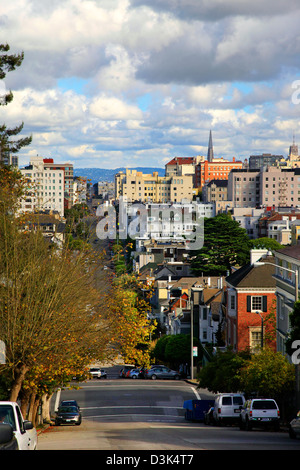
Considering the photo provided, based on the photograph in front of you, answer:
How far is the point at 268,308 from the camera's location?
55.0 metres

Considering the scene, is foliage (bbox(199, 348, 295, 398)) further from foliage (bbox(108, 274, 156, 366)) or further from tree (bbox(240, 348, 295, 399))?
foliage (bbox(108, 274, 156, 366))

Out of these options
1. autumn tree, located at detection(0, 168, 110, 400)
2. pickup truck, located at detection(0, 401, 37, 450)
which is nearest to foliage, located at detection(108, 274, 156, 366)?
autumn tree, located at detection(0, 168, 110, 400)

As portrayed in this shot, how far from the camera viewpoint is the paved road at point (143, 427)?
74.4ft

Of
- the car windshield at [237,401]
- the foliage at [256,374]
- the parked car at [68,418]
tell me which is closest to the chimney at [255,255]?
the foliage at [256,374]

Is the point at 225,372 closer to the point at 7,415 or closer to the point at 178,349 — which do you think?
the point at 7,415

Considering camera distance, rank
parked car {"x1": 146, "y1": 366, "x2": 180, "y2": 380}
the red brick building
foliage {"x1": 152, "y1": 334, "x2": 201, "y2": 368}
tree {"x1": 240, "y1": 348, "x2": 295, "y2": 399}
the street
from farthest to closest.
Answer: foliage {"x1": 152, "y1": 334, "x2": 201, "y2": 368} < parked car {"x1": 146, "y1": 366, "x2": 180, "y2": 380} < the red brick building < tree {"x1": 240, "y1": 348, "x2": 295, "y2": 399} < the street

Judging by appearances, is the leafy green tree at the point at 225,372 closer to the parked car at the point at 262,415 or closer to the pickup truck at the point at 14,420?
the parked car at the point at 262,415

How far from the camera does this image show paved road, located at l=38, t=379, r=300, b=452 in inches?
893

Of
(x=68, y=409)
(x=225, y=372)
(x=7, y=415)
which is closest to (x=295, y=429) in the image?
(x=7, y=415)

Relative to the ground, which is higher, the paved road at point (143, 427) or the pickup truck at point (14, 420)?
the pickup truck at point (14, 420)

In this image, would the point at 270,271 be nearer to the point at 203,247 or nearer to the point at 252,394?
the point at 252,394

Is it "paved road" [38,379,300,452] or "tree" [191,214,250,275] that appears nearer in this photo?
"paved road" [38,379,300,452]

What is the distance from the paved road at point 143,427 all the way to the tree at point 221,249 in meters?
51.1
